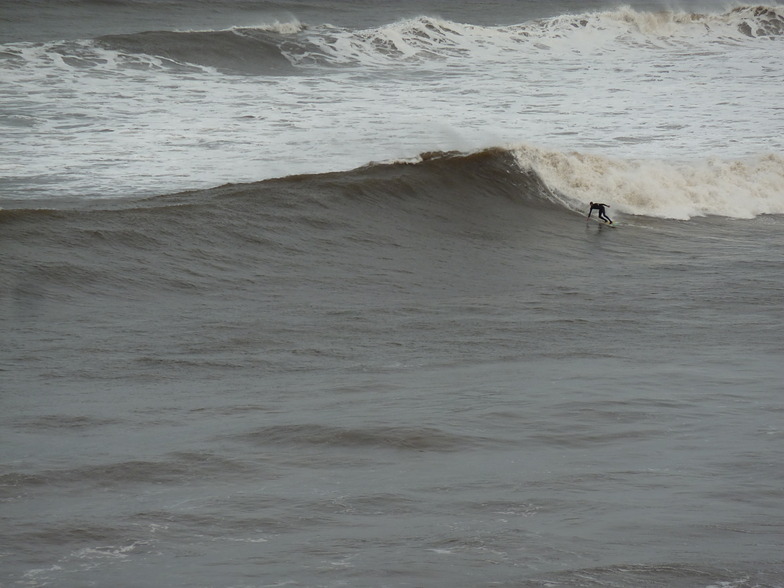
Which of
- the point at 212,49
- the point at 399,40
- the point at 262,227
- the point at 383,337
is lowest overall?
the point at 383,337

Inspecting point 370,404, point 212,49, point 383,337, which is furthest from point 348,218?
point 212,49

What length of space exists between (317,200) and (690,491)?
9725 millimetres

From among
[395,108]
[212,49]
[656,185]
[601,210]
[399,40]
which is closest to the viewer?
[601,210]

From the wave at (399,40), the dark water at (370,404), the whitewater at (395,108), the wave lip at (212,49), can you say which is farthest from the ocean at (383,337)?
the wave lip at (212,49)

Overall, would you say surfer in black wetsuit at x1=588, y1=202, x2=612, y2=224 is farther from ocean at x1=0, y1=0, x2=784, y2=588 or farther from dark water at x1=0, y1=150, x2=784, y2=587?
dark water at x1=0, y1=150, x2=784, y2=587

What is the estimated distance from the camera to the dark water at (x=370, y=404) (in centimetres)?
515

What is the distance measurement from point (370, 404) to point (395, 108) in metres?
17.1

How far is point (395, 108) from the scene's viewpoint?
24.0 metres

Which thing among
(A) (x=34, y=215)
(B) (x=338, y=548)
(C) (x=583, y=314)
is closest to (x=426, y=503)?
(B) (x=338, y=548)

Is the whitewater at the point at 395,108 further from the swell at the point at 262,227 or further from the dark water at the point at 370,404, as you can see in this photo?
the dark water at the point at 370,404

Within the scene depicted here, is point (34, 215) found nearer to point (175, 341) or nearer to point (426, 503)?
point (175, 341)

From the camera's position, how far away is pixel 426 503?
5.80 m

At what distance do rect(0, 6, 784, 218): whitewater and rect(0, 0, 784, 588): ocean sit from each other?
0.14 metres

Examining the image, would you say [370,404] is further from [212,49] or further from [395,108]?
[212,49]
